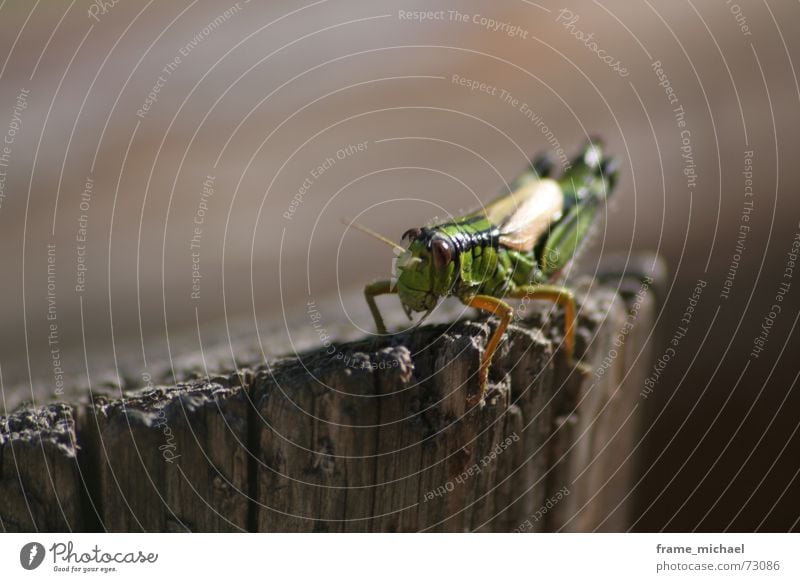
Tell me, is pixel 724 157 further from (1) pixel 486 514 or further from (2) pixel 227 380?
(2) pixel 227 380

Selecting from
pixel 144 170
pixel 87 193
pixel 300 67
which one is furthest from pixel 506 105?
pixel 87 193

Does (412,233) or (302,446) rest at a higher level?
(412,233)
